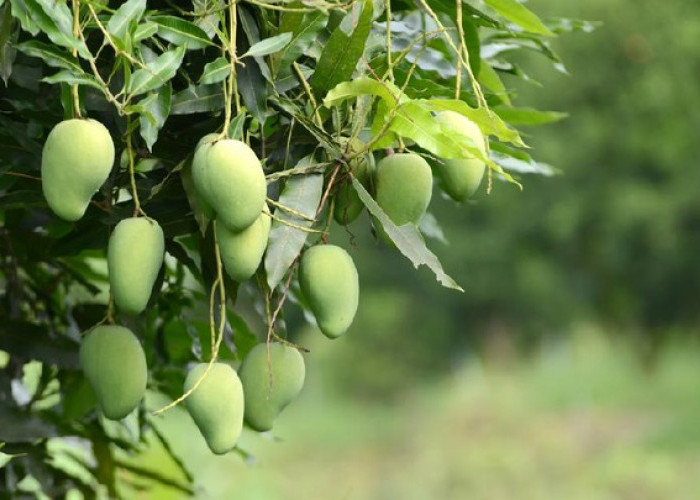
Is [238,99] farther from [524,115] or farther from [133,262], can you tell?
[524,115]

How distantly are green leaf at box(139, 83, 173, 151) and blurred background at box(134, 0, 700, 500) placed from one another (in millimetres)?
6871

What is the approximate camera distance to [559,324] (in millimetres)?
11711

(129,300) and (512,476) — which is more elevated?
(129,300)

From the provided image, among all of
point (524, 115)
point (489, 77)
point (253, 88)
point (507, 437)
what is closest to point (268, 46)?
point (253, 88)

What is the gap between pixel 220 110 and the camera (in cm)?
84

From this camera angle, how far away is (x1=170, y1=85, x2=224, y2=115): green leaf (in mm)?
798

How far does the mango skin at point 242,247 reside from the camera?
0.72 meters

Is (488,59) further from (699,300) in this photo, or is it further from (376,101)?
(699,300)

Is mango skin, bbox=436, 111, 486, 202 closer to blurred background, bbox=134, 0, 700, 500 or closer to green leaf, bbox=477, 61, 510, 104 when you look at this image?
green leaf, bbox=477, 61, 510, 104

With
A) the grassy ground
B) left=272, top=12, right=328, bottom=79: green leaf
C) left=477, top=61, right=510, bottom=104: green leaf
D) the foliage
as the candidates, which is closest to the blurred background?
the grassy ground

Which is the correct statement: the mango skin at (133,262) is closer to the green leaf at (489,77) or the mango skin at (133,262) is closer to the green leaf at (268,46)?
the green leaf at (268,46)

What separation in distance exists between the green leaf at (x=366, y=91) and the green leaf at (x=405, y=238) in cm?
5

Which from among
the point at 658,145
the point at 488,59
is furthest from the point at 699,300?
the point at 488,59

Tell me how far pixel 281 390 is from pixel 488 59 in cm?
48
